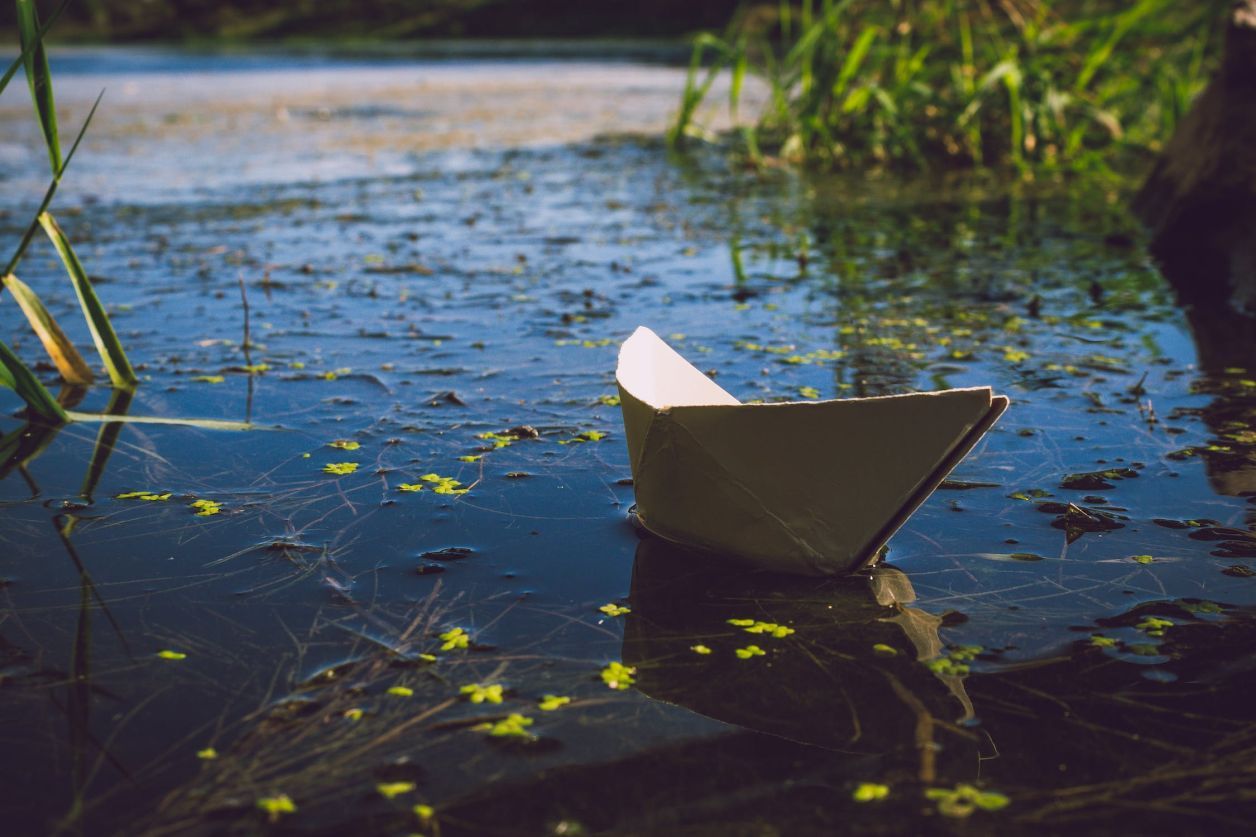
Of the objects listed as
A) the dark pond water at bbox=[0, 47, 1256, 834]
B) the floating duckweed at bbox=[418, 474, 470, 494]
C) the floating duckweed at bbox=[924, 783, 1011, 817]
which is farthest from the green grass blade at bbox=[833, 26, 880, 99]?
the floating duckweed at bbox=[924, 783, 1011, 817]

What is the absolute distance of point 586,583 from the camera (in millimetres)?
2443

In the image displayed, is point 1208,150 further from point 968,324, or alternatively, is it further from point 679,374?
point 679,374

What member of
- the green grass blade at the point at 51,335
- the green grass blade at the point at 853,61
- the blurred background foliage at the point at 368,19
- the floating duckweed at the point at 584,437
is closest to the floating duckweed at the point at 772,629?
the floating duckweed at the point at 584,437

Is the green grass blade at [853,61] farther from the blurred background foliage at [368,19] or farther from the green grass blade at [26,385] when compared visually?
the blurred background foliage at [368,19]

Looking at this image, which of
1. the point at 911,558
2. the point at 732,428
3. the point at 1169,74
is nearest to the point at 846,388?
the point at 911,558

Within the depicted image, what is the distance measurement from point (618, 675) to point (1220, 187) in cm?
516

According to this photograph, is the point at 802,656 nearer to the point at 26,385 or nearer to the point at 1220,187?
the point at 26,385

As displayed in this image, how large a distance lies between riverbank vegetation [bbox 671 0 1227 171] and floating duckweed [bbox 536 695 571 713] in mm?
6840

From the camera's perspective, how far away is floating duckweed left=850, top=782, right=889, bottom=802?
1.69m

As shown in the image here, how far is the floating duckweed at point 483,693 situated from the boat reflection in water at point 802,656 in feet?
0.84

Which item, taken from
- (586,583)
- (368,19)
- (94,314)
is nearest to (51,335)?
(94,314)

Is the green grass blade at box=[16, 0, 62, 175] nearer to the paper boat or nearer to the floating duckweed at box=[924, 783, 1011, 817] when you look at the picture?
the paper boat

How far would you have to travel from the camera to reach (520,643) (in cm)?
218

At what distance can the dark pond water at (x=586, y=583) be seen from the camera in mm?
1748
